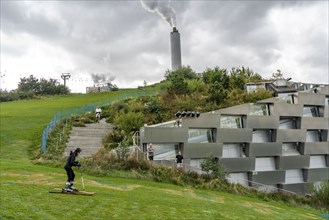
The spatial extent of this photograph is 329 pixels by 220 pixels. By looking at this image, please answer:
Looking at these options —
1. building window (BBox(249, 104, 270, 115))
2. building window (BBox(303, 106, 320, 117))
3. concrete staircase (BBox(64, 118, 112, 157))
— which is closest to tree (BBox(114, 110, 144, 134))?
concrete staircase (BBox(64, 118, 112, 157))

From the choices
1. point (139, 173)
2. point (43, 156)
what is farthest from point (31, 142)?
point (139, 173)

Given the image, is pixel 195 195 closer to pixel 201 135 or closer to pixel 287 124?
pixel 201 135

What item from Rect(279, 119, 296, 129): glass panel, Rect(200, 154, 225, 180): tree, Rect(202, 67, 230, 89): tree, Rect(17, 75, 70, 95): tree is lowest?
Rect(200, 154, 225, 180): tree

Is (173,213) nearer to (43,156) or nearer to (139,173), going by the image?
(139,173)

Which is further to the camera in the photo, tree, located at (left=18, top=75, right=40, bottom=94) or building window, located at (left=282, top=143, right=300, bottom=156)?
tree, located at (left=18, top=75, right=40, bottom=94)

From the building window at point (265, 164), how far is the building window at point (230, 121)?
3584mm

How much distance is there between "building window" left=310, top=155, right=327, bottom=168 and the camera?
116ft

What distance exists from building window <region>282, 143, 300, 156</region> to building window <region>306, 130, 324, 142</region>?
200 centimetres

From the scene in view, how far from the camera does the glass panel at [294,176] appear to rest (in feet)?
110

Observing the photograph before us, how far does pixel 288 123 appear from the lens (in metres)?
34.7

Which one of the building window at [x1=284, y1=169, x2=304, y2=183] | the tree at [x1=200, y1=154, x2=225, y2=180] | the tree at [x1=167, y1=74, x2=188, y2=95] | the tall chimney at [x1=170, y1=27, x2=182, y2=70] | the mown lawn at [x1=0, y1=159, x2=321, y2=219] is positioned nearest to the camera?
the mown lawn at [x1=0, y1=159, x2=321, y2=219]

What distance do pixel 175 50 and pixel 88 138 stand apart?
132 feet

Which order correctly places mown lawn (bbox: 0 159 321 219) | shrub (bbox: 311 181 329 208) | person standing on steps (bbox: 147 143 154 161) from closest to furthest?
mown lawn (bbox: 0 159 321 219) → person standing on steps (bbox: 147 143 154 161) → shrub (bbox: 311 181 329 208)

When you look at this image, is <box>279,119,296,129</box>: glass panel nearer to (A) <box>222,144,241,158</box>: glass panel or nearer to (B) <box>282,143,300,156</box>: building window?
(B) <box>282,143,300,156</box>: building window
